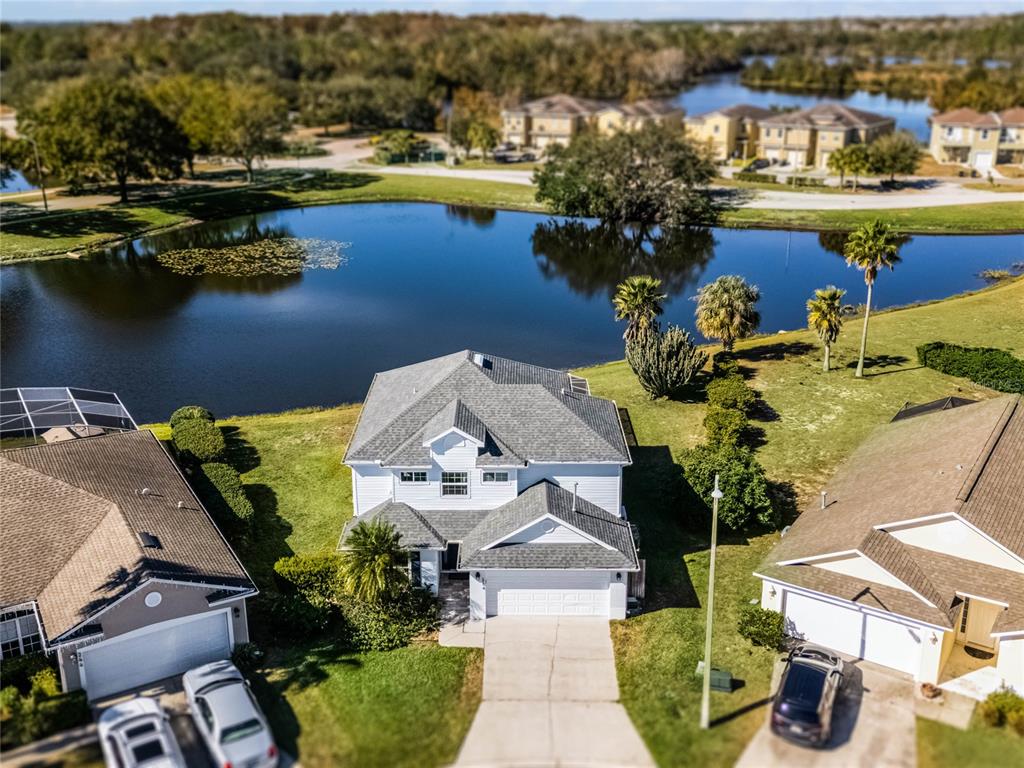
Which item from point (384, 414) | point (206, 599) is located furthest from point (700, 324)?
point (206, 599)

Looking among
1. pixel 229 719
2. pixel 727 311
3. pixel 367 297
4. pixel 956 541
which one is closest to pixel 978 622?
pixel 956 541

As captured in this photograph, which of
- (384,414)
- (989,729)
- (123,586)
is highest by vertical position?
(384,414)

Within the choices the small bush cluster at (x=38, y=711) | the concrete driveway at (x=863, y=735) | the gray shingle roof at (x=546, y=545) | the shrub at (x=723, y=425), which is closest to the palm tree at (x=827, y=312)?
the shrub at (x=723, y=425)

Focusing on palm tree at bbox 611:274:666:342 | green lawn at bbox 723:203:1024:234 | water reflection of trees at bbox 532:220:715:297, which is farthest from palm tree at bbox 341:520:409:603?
green lawn at bbox 723:203:1024:234

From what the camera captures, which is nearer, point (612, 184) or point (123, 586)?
point (123, 586)

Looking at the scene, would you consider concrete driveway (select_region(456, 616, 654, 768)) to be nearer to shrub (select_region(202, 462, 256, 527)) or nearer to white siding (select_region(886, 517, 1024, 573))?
white siding (select_region(886, 517, 1024, 573))

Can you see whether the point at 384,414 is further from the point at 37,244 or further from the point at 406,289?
the point at 37,244
